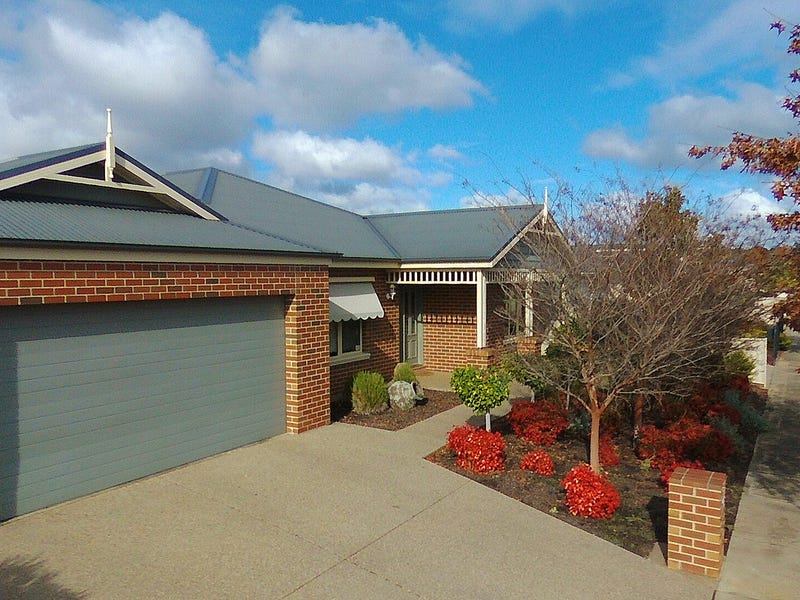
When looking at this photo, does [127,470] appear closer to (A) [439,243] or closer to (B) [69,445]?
(B) [69,445]

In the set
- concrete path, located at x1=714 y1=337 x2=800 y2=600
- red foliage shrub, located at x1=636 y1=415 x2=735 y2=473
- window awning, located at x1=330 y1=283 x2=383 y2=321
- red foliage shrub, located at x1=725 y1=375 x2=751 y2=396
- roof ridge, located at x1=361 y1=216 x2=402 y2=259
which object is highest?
roof ridge, located at x1=361 y1=216 x2=402 y2=259

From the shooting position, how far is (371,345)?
1373 cm

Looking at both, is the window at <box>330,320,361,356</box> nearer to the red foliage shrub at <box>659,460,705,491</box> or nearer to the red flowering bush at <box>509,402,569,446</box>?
Answer: the red flowering bush at <box>509,402,569,446</box>

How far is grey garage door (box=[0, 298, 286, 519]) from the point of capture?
604cm

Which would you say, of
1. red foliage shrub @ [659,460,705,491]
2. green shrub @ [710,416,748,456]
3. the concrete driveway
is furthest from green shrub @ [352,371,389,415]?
green shrub @ [710,416,748,456]

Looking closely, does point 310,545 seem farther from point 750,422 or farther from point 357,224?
point 357,224

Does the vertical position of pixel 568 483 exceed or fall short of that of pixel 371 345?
it falls short

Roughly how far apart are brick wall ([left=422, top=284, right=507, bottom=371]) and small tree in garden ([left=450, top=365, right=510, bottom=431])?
5744mm

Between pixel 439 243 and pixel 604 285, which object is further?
pixel 439 243

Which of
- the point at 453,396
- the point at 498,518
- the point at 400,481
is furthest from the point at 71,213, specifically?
the point at 453,396

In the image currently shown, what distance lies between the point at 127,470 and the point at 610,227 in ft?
24.0

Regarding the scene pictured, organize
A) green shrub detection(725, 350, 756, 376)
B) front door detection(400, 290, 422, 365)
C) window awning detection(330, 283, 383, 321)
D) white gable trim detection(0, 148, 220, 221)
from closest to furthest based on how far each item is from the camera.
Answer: white gable trim detection(0, 148, 220, 221), window awning detection(330, 283, 383, 321), green shrub detection(725, 350, 756, 376), front door detection(400, 290, 422, 365)

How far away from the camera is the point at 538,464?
7.95m

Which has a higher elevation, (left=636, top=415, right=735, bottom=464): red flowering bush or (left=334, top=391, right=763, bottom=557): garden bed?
(left=636, top=415, right=735, bottom=464): red flowering bush
